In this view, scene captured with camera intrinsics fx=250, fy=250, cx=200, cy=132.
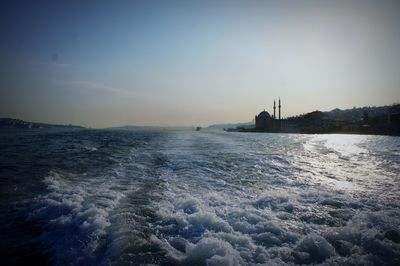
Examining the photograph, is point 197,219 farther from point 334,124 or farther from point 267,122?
point 267,122

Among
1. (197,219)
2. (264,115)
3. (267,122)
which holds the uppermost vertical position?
(264,115)

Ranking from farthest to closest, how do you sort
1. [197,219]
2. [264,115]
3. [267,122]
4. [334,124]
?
[264,115] < [267,122] < [334,124] < [197,219]

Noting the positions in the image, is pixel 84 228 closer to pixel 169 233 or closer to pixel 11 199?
pixel 169 233

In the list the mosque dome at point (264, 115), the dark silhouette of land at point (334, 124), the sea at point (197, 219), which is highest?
the mosque dome at point (264, 115)

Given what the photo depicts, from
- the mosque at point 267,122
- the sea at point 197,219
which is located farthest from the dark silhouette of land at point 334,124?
the sea at point 197,219

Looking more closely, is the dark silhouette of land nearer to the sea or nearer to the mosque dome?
the mosque dome

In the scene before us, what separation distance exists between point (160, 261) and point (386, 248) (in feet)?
14.1

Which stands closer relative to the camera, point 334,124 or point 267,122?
point 334,124

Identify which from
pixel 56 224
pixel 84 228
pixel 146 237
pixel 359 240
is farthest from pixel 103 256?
pixel 359 240

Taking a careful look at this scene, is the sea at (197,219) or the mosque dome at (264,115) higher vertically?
the mosque dome at (264,115)

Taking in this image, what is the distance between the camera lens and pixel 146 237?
5.27 metres

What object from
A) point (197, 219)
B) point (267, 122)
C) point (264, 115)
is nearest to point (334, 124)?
point (267, 122)

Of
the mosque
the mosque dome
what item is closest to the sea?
the mosque

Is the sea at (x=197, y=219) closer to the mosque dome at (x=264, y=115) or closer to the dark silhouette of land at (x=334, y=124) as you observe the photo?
the dark silhouette of land at (x=334, y=124)
